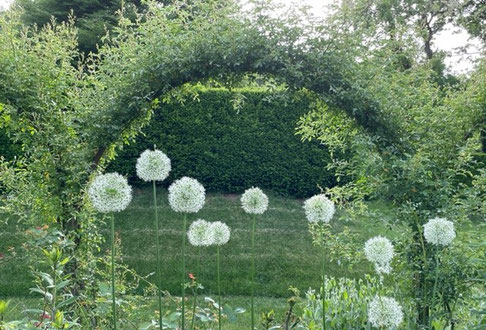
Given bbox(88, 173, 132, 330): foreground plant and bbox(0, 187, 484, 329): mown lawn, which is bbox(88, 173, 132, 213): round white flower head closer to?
bbox(88, 173, 132, 330): foreground plant

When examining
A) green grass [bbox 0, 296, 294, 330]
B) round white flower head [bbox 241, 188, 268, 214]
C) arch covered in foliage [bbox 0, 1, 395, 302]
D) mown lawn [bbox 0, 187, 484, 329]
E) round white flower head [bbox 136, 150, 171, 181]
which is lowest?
green grass [bbox 0, 296, 294, 330]

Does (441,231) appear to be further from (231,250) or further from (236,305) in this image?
(231,250)

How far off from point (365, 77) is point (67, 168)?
2.10 metres

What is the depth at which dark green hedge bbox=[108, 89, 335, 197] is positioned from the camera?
890 centimetres

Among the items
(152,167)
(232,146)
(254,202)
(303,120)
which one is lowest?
(254,202)

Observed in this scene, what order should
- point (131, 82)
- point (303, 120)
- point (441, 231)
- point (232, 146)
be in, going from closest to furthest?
point (441, 231), point (131, 82), point (303, 120), point (232, 146)

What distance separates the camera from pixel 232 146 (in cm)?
898

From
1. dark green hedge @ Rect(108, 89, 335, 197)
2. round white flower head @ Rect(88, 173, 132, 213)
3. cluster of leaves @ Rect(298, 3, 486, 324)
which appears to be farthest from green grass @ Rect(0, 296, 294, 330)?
round white flower head @ Rect(88, 173, 132, 213)

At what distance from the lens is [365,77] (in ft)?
11.1

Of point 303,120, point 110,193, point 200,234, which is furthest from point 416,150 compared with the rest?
point 110,193

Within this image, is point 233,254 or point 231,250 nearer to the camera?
point 233,254

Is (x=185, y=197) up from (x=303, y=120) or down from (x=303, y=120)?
down

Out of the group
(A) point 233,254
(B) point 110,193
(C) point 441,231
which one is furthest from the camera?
(A) point 233,254

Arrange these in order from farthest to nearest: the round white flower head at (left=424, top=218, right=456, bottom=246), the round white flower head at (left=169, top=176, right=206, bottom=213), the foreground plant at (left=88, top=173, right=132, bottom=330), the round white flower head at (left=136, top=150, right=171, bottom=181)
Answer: the round white flower head at (left=424, top=218, right=456, bottom=246)
the round white flower head at (left=136, top=150, right=171, bottom=181)
the round white flower head at (left=169, top=176, right=206, bottom=213)
the foreground plant at (left=88, top=173, right=132, bottom=330)
